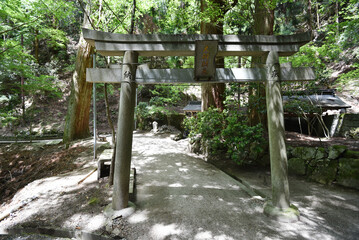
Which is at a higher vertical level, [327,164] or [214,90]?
[214,90]

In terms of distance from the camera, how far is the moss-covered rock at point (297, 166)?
16.4 feet

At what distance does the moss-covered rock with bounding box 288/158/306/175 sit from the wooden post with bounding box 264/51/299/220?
2560mm

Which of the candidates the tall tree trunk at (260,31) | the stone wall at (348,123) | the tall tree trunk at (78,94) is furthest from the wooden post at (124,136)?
the stone wall at (348,123)

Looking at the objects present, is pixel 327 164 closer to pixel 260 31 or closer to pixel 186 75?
→ pixel 186 75

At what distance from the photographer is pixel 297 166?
511 centimetres

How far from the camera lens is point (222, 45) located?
10.7ft

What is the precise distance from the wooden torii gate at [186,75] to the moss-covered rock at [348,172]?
7.93 ft

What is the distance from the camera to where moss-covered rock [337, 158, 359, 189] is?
4066 mm

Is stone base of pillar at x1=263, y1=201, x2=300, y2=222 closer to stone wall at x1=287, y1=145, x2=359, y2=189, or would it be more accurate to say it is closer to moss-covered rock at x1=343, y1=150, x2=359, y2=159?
stone wall at x1=287, y1=145, x2=359, y2=189

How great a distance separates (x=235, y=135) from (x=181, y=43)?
3415 mm

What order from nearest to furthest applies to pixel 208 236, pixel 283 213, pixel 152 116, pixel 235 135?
1. pixel 208 236
2. pixel 283 213
3. pixel 235 135
4. pixel 152 116

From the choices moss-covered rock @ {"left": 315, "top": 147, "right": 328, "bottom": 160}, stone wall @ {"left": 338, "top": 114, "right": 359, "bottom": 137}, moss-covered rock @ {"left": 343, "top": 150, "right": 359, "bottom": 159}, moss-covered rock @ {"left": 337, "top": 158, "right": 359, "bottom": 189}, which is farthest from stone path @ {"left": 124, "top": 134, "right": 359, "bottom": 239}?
stone wall @ {"left": 338, "top": 114, "right": 359, "bottom": 137}

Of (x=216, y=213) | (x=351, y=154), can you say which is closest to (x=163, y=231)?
(x=216, y=213)

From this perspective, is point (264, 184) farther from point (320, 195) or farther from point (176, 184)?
point (176, 184)
